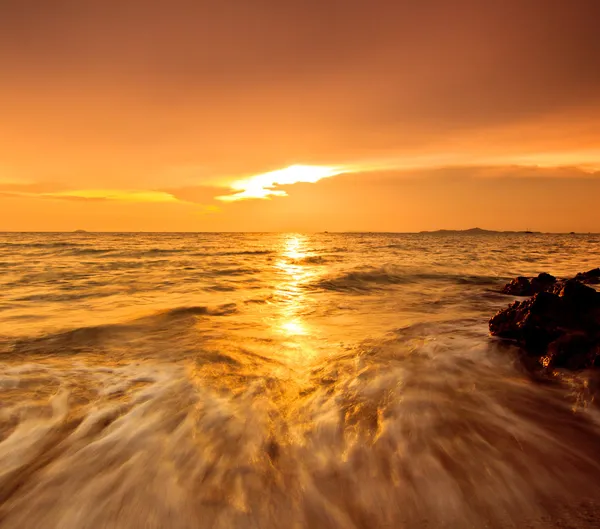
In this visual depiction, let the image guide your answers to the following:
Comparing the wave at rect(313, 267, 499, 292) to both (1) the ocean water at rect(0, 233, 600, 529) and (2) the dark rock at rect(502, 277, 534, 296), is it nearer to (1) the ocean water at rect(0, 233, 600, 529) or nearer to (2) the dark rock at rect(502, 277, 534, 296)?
(2) the dark rock at rect(502, 277, 534, 296)

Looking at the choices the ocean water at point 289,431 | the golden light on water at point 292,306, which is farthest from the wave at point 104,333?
the golden light on water at point 292,306

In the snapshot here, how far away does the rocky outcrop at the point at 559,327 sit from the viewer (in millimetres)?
4219

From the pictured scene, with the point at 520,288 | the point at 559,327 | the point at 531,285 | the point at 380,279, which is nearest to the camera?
the point at 559,327

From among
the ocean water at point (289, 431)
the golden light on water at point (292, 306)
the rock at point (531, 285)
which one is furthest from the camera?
the rock at point (531, 285)

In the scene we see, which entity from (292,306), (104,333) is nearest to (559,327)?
(292,306)

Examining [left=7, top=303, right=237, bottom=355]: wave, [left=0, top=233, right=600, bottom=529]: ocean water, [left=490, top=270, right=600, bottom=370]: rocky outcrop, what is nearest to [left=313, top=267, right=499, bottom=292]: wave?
[left=7, top=303, right=237, bottom=355]: wave

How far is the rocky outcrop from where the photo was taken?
13.8 feet

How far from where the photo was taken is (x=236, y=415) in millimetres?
3326

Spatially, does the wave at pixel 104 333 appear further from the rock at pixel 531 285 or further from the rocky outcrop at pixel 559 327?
the rock at pixel 531 285

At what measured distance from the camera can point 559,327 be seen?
4781mm

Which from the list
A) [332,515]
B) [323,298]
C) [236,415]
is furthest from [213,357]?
[323,298]

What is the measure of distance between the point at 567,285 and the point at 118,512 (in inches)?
252

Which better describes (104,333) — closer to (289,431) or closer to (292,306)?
(292,306)

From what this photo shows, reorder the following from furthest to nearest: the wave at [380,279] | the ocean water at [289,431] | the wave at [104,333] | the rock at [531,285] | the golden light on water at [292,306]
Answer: the wave at [380,279] → the rock at [531,285] → the golden light on water at [292,306] → the wave at [104,333] → the ocean water at [289,431]
